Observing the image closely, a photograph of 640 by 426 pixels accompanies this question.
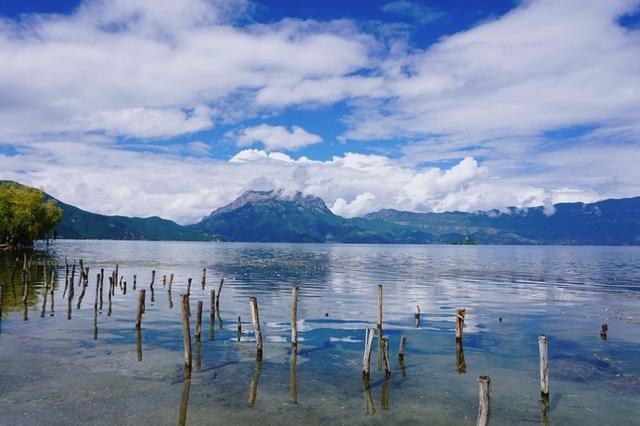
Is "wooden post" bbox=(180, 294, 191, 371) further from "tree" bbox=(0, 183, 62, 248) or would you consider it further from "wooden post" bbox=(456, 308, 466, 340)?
"tree" bbox=(0, 183, 62, 248)

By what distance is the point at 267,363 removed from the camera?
1048 inches

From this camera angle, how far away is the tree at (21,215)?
119 metres

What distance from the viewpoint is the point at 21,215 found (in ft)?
391

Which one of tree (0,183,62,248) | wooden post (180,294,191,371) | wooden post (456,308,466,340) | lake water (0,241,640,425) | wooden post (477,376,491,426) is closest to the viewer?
wooden post (477,376,491,426)

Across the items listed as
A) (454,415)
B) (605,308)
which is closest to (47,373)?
(454,415)

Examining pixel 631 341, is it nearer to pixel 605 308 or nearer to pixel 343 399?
pixel 605 308

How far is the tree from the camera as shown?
118812 millimetres

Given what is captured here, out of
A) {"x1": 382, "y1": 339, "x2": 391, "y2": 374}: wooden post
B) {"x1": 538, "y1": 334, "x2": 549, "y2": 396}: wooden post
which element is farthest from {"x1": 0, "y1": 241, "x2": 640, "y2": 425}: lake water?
{"x1": 538, "y1": 334, "x2": 549, "y2": 396}: wooden post

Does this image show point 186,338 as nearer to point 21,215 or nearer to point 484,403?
point 484,403

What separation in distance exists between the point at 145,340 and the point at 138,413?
44.6 feet

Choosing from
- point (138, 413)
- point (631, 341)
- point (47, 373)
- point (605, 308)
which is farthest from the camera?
point (605, 308)

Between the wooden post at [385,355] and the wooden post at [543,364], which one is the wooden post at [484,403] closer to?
the wooden post at [543,364]

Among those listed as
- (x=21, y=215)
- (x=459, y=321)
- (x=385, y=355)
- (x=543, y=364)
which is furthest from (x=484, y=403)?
(x=21, y=215)

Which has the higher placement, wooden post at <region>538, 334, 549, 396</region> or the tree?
the tree
